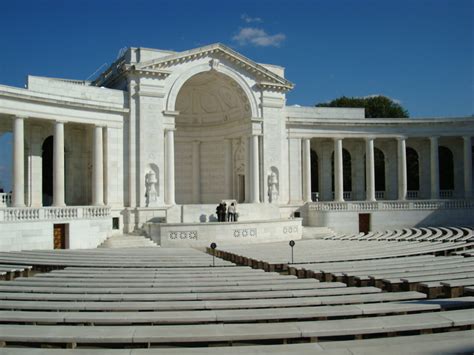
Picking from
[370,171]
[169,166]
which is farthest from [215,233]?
[370,171]

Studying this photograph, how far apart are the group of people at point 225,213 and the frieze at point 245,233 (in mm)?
1794

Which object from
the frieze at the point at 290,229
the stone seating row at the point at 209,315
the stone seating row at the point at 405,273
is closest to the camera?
the stone seating row at the point at 209,315

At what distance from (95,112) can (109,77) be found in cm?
710

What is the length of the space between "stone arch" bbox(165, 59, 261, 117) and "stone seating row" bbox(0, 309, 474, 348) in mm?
33573

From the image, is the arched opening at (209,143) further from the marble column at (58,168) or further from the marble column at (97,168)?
the marble column at (58,168)

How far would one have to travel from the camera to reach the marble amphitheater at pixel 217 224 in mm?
9719

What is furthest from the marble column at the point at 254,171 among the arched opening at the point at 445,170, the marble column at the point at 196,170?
the arched opening at the point at 445,170

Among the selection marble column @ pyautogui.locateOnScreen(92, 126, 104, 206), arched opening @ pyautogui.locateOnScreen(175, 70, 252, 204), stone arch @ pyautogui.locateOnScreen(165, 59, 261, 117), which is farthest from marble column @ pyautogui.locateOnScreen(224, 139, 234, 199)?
marble column @ pyautogui.locateOnScreen(92, 126, 104, 206)

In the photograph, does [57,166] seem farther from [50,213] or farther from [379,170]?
[379,170]

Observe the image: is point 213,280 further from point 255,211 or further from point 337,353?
point 255,211

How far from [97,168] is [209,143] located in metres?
14.6

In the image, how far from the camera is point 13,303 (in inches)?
461

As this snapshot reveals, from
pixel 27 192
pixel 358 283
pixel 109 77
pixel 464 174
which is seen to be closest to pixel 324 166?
pixel 464 174

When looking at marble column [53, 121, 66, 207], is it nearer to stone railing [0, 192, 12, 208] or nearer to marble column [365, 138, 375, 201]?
stone railing [0, 192, 12, 208]
